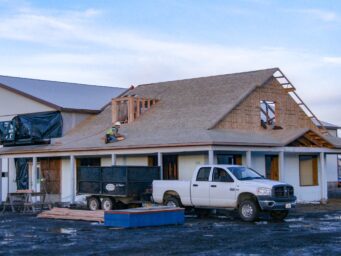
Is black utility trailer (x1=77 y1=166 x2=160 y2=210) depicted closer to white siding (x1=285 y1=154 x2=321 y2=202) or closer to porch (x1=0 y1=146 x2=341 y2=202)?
porch (x1=0 y1=146 x2=341 y2=202)

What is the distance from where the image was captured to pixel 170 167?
1237 inches

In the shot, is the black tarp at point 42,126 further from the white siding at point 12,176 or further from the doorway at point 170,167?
the doorway at point 170,167

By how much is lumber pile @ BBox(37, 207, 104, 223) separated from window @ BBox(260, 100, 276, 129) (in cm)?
1225

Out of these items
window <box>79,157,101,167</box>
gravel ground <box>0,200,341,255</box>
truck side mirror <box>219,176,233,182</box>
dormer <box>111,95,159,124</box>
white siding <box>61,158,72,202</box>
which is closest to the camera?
gravel ground <box>0,200,341,255</box>

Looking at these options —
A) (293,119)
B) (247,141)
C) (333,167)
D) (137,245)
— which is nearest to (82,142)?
(247,141)

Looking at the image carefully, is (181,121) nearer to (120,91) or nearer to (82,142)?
(82,142)

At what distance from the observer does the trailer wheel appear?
26.5 metres

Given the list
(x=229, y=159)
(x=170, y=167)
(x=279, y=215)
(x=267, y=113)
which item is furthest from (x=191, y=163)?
(x=279, y=215)

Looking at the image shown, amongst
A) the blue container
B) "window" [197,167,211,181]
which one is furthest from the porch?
the blue container

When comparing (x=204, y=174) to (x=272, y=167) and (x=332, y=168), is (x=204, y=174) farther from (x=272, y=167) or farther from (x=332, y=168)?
(x=332, y=168)

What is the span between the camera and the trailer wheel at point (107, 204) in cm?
2652

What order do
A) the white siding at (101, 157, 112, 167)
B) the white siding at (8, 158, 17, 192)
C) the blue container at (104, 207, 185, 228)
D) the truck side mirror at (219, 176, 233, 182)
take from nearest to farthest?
the blue container at (104, 207, 185, 228)
the truck side mirror at (219, 176, 233, 182)
the white siding at (101, 157, 112, 167)
the white siding at (8, 158, 17, 192)

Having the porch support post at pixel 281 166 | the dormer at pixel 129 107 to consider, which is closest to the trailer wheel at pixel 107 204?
the porch support post at pixel 281 166

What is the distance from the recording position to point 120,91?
1695 inches
